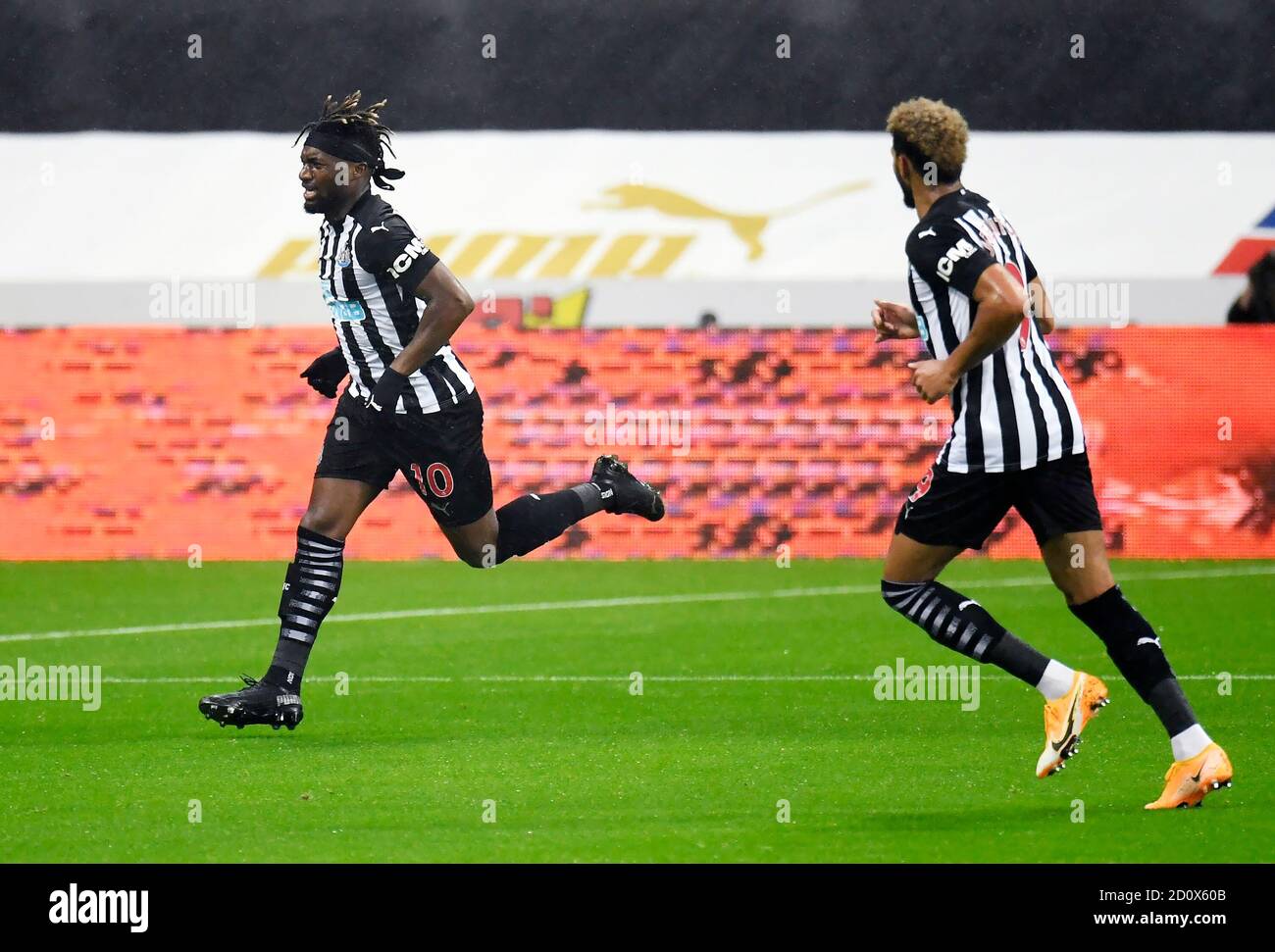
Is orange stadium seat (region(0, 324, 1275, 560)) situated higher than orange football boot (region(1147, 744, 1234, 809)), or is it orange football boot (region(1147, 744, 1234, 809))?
orange stadium seat (region(0, 324, 1275, 560))

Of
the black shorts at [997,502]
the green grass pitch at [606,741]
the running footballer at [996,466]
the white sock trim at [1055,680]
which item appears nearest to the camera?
the green grass pitch at [606,741]

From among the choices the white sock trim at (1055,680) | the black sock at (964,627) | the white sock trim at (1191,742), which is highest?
the black sock at (964,627)

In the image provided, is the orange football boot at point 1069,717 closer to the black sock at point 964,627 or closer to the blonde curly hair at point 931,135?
the black sock at point 964,627

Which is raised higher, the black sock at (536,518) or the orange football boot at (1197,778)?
the black sock at (536,518)

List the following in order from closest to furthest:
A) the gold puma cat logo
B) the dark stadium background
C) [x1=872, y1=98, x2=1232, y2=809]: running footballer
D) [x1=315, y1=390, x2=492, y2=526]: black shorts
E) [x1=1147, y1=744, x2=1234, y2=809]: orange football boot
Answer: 1. [x1=1147, y1=744, x2=1234, y2=809]: orange football boot
2. [x1=872, y1=98, x2=1232, y2=809]: running footballer
3. [x1=315, y1=390, x2=492, y2=526]: black shorts
4. the gold puma cat logo
5. the dark stadium background

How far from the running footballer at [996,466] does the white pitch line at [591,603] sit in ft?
20.9

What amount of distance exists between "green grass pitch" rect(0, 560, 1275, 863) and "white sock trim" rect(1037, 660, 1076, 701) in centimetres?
36

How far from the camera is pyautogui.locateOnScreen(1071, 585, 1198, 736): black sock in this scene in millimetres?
6691

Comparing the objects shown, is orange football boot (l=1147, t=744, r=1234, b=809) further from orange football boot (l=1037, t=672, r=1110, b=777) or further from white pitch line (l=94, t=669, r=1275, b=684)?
white pitch line (l=94, t=669, r=1275, b=684)

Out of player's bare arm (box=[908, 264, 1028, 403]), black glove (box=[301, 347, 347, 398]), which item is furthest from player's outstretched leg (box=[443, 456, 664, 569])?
player's bare arm (box=[908, 264, 1028, 403])

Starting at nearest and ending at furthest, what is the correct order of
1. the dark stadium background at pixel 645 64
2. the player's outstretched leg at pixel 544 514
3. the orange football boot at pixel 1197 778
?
the orange football boot at pixel 1197 778 < the player's outstretched leg at pixel 544 514 < the dark stadium background at pixel 645 64

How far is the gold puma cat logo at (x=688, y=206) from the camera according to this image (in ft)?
78.2

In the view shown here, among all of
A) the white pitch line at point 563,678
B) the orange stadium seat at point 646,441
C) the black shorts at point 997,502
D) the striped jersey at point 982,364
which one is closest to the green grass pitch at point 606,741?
the white pitch line at point 563,678
